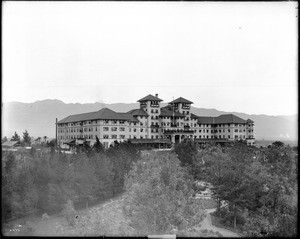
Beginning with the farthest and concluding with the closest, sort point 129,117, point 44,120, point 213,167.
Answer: point 129,117, point 213,167, point 44,120

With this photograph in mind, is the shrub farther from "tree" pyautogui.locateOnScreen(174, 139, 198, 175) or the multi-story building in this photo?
"tree" pyautogui.locateOnScreen(174, 139, 198, 175)

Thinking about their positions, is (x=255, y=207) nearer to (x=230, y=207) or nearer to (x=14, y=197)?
(x=230, y=207)

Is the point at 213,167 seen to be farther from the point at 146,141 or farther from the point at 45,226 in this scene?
the point at 45,226

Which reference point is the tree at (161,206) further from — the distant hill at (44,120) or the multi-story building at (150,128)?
the multi-story building at (150,128)

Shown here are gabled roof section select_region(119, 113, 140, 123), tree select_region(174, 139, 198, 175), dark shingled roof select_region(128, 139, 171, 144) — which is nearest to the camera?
tree select_region(174, 139, 198, 175)

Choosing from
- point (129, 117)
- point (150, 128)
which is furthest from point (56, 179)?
point (150, 128)

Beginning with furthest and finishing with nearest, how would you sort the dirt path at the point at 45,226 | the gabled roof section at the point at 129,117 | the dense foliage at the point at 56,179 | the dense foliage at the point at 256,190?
1. the gabled roof section at the point at 129,117
2. the dense foliage at the point at 256,190
3. the dense foliage at the point at 56,179
4. the dirt path at the point at 45,226

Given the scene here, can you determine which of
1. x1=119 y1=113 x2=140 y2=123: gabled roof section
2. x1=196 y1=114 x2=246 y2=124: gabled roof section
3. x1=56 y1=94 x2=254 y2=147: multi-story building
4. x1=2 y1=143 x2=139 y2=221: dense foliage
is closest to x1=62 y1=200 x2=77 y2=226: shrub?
x1=2 y1=143 x2=139 y2=221: dense foliage

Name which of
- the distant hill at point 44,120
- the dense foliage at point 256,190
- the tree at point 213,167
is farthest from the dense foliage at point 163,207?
the distant hill at point 44,120

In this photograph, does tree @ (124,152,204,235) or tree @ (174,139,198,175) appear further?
tree @ (174,139,198,175)
